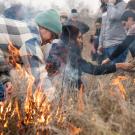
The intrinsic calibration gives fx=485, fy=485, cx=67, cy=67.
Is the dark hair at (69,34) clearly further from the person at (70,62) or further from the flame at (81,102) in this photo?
the flame at (81,102)

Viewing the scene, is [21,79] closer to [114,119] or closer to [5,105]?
[5,105]

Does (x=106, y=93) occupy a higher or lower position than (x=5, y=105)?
lower

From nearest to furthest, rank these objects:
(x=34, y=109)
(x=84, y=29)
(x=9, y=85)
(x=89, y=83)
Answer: (x=34, y=109), (x=9, y=85), (x=89, y=83), (x=84, y=29)

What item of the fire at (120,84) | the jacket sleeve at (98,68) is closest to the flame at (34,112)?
the fire at (120,84)

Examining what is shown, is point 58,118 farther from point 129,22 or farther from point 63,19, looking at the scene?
point 63,19

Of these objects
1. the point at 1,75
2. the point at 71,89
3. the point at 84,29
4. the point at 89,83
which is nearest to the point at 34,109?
the point at 1,75

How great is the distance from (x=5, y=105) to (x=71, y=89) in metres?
1.09

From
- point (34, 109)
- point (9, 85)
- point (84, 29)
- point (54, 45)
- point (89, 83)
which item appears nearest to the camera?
point (34, 109)

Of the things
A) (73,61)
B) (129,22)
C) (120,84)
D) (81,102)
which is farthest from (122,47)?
(81,102)

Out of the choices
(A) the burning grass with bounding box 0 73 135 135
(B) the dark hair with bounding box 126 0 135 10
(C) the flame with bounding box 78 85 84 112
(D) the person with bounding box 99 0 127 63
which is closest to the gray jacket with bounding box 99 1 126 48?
(D) the person with bounding box 99 0 127 63

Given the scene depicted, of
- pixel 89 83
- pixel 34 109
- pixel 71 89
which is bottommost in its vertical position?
pixel 89 83

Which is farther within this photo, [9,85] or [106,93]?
[106,93]

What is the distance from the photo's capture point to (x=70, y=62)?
541 cm

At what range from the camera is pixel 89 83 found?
20.0 feet
